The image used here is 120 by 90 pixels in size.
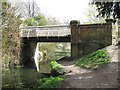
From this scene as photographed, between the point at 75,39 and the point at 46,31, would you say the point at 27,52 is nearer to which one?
the point at 46,31

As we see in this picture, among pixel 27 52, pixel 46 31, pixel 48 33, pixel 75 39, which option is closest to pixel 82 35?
pixel 75 39

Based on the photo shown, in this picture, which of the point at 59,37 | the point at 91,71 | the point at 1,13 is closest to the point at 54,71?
the point at 91,71

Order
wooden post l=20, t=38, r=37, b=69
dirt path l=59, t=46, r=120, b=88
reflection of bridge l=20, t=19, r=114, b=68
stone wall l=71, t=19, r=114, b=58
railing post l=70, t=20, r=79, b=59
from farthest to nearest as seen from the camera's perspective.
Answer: wooden post l=20, t=38, r=37, b=69, railing post l=70, t=20, r=79, b=59, stone wall l=71, t=19, r=114, b=58, reflection of bridge l=20, t=19, r=114, b=68, dirt path l=59, t=46, r=120, b=88

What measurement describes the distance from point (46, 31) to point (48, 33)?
1.63 feet

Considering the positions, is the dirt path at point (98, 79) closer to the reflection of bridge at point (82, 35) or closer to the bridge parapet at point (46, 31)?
the reflection of bridge at point (82, 35)

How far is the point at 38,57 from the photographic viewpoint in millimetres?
37656

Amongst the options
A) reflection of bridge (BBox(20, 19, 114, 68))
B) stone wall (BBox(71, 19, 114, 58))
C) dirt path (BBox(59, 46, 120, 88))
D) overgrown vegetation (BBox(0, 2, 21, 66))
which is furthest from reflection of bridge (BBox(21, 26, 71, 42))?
dirt path (BBox(59, 46, 120, 88))

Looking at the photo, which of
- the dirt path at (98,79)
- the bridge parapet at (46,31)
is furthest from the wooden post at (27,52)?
the dirt path at (98,79)

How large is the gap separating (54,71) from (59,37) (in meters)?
12.8

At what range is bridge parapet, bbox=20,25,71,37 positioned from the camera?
88.2ft

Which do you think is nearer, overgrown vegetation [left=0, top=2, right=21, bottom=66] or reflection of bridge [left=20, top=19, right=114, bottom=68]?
overgrown vegetation [left=0, top=2, right=21, bottom=66]

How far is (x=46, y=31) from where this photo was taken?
93.1 ft

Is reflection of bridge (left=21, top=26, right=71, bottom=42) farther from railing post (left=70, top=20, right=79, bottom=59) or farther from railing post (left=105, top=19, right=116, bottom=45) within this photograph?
railing post (left=105, top=19, right=116, bottom=45)

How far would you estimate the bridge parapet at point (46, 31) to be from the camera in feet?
88.2
